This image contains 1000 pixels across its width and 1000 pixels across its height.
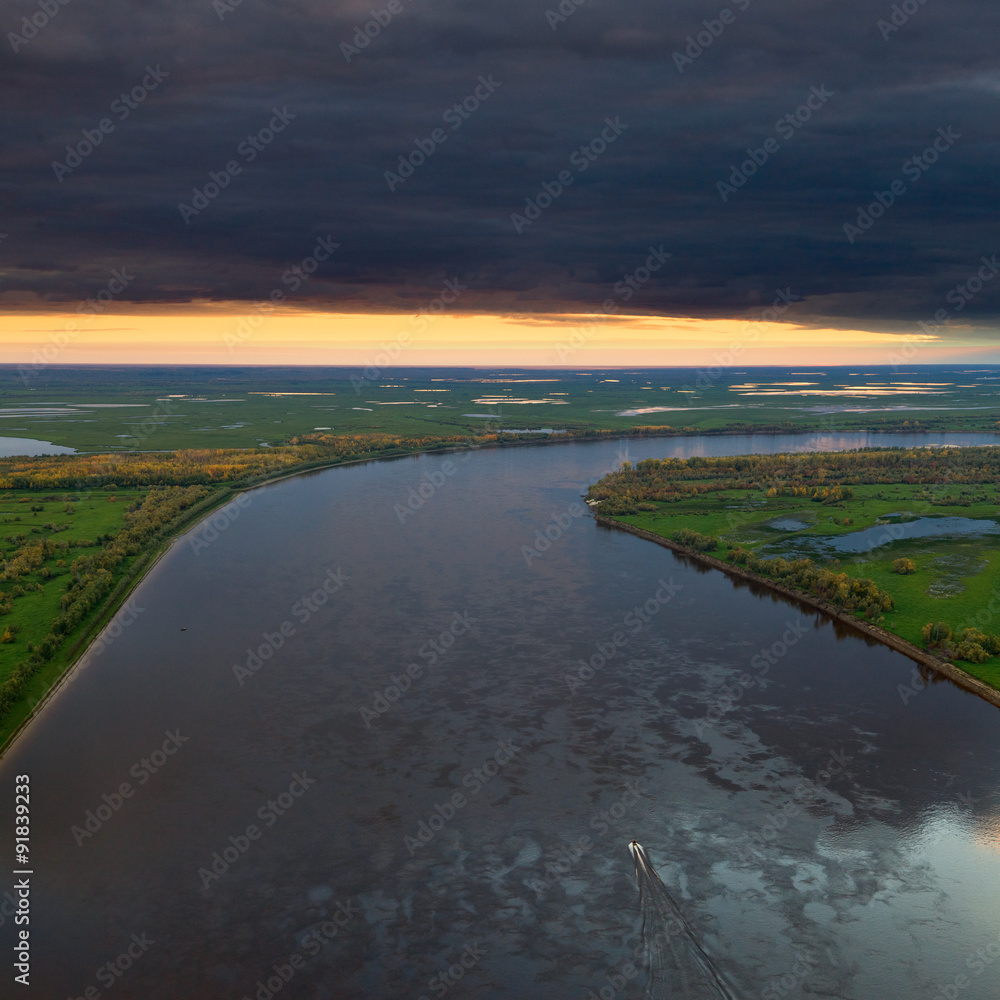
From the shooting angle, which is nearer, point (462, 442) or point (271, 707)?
point (271, 707)

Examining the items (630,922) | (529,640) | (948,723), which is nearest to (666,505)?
(529,640)

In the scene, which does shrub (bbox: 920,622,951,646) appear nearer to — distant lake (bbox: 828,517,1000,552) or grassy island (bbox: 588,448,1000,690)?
grassy island (bbox: 588,448,1000,690)

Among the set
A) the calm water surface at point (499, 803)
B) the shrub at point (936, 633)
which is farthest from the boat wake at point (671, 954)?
the shrub at point (936, 633)

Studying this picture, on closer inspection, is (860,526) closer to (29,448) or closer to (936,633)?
(936,633)

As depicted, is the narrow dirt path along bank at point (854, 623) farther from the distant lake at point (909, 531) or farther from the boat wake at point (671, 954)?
the boat wake at point (671, 954)

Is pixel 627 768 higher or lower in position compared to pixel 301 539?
lower

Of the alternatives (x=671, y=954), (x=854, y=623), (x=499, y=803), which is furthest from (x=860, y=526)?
(x=671, y=954)

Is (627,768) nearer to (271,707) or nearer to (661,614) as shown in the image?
(271,707)
